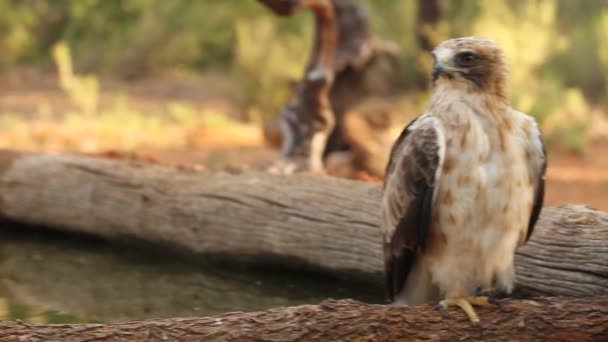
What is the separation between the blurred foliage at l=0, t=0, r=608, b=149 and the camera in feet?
32.9

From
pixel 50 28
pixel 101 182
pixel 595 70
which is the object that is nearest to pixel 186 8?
pixel 50 28

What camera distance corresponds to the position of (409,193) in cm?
369

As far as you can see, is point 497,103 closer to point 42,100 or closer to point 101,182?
point 101,182

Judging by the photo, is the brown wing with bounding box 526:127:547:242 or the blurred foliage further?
the blurred foliage

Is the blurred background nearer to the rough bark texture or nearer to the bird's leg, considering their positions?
the rough bark texture

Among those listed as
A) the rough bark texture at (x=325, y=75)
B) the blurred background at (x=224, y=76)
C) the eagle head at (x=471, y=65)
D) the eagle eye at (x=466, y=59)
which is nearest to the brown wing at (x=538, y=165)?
the eagle head at (x=471, y=65)

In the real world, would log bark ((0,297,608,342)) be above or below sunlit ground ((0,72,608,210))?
below

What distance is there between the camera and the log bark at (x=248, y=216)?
448 centimetres

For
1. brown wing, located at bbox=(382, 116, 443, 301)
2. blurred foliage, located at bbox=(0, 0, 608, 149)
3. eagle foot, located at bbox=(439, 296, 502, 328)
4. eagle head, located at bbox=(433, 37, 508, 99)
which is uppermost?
blurred foliage, located at bbox=(0, 0, 608, 149)

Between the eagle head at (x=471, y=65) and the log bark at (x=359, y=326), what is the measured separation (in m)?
0.82

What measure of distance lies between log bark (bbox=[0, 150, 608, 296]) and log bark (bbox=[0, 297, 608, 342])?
1.94ft

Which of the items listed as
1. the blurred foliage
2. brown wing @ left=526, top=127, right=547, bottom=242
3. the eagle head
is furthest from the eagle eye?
the blurred foliage

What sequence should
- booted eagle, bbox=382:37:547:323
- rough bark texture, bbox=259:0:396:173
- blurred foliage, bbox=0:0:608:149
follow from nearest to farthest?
booted eagle, bbox=382:37:547:323 < rough bark texture, bbox=259:0:396:173 < blurred foliage, bbox=0:0:608:149

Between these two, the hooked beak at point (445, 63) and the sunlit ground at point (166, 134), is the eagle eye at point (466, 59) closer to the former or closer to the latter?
the hooked beak at point (445, 63)
